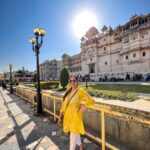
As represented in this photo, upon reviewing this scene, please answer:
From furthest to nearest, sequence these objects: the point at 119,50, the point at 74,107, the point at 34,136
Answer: the point at 119,50
the point at 34,136
the point at 74,107

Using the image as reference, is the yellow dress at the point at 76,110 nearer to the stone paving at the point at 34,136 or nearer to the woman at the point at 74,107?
the woman at the point at 74,107

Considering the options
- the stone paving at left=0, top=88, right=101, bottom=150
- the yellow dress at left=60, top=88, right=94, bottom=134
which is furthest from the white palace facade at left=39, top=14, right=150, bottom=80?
the yellow dress at left=60, top=88, right=94, bottom=134

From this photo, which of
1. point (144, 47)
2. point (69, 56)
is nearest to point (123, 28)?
point (144, 47)

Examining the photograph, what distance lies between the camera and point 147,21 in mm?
36344

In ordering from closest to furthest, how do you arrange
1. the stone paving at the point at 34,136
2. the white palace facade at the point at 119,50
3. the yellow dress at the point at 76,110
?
the yellow dress at the point at 76,110 < the stone paving at the point at 34,136 < the white palace facade at the point at 119,50

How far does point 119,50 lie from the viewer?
44.4m

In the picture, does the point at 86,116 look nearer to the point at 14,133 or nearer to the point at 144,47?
the point at 14,133

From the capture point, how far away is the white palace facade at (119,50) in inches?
1406

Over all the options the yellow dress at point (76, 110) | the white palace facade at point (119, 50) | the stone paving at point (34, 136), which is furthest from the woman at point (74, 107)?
the white palace facade at point (119, 50)

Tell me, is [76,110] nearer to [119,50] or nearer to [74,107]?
[74,107]

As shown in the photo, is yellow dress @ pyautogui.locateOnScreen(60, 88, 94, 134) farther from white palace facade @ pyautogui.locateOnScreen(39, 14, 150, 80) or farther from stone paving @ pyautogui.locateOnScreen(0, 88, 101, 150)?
white palace facade @ pyautogui.locateOnScreen(39, 14, 150, 80)

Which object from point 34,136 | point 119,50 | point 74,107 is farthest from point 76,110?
point 119,50

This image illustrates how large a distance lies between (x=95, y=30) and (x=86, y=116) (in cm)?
5415

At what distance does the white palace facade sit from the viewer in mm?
35719
